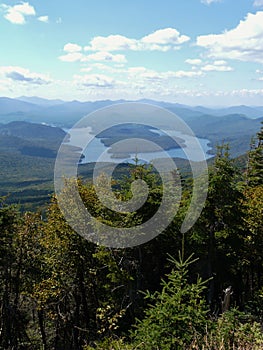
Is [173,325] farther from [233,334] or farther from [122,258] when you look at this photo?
[122,258]

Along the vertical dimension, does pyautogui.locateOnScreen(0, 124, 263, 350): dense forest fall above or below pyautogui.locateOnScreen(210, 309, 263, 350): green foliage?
below

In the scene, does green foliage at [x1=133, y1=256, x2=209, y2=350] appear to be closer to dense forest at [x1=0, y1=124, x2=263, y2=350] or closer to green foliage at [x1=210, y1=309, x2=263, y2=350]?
green foliage at [x1=210, y1=309, x2=263, y2=350]

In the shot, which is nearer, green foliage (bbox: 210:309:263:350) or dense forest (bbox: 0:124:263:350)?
green foliage (bbox: 210:309:263:350)

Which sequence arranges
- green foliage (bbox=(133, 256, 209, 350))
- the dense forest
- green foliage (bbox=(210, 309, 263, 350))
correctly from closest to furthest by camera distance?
green foliage (bbox=(210, 309, 263, 350)), green foliage (bbox=(133, 256, 209, 350)), the dense forest

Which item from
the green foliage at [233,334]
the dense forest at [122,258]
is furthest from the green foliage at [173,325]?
the dense forest at [122,258]

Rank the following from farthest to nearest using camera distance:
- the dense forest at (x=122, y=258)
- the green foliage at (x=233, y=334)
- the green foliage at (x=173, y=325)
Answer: the dense forest at (x=122, y=258) < the green foliage at (x=173, y=325) < the green foliage at (x=233, y=334)

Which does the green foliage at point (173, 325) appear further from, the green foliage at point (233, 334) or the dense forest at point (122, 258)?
the dense forest at point (122, 258)

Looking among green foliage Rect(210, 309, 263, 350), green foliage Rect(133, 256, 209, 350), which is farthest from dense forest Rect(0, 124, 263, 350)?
green foliage Rect(210, 309, 263, 350)

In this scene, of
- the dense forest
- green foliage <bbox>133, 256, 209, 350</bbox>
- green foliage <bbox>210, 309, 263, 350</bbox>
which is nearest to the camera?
green foliage <bbox>210, 309, 263, 350</bbox>

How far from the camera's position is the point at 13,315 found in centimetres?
1947

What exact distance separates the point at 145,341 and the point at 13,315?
15.1m

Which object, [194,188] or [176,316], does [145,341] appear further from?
[194,188]

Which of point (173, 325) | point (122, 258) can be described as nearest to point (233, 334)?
point (173, 325)

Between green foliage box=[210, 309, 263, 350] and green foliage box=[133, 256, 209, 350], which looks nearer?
green foliage box=[210, 309, 263, 350]
